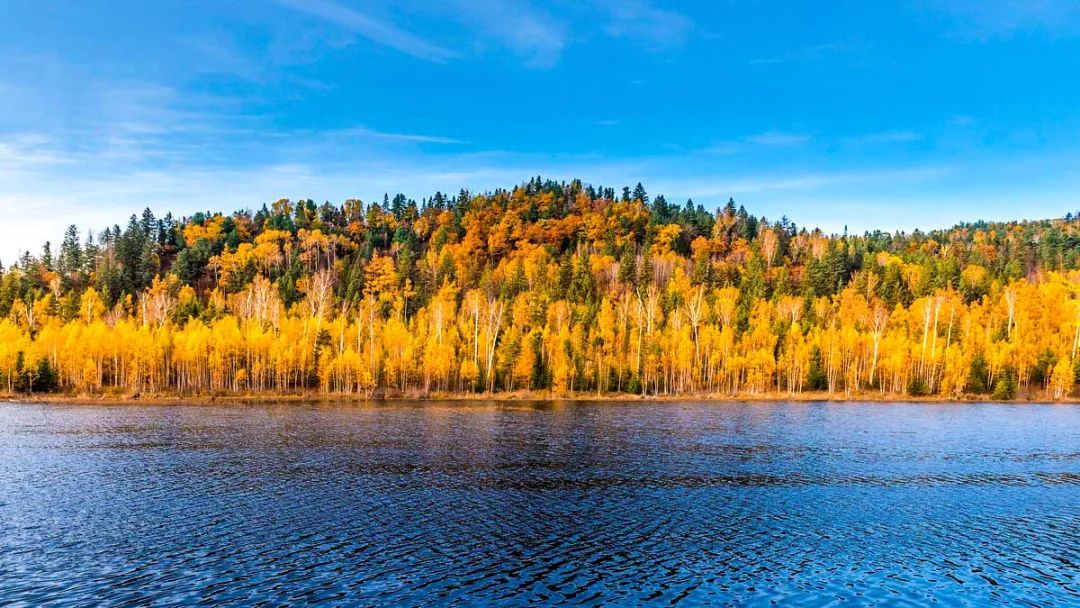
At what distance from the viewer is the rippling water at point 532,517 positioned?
94.0ft

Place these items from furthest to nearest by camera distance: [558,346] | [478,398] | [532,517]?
1. [558,346]
2. [478,398]
3. [532,517]

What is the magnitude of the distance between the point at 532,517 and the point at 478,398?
93.4 m

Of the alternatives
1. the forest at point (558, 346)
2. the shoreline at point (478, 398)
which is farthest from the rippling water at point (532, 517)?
the forest at point (558, 346)

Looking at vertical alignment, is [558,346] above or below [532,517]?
above

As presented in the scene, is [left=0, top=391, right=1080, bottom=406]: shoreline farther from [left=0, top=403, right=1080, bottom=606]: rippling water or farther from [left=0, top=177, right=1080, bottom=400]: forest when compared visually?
[left=0, top=403, right=1080, bottom=606]: rippling water

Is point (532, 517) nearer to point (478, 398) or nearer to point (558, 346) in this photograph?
point (478, 398)

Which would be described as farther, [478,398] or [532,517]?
[478,398]

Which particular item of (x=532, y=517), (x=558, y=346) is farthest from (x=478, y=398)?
(x=532, y=517)

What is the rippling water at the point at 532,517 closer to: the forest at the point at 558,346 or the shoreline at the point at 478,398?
the shoreline at the point at 478,398

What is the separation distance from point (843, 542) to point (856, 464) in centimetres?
2609

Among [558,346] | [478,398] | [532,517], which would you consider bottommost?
[478,398]

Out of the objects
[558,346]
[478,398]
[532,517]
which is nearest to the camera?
[532,517]

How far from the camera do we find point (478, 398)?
13262 cm

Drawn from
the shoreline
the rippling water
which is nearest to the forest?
the shoreline
